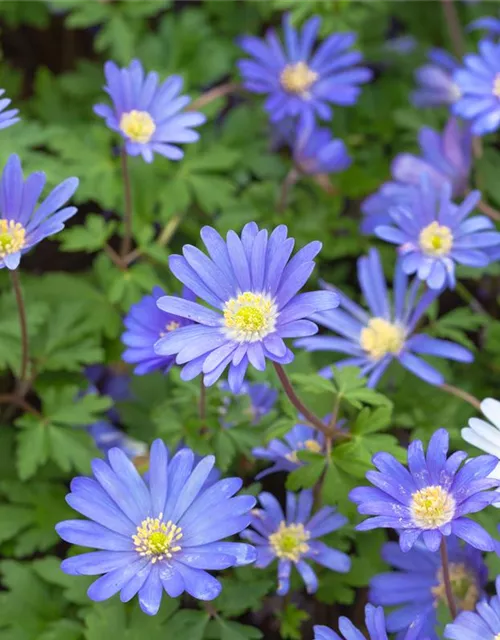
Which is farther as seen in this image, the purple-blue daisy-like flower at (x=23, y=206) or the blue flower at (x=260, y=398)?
the blue flower at (x=260, y=398)

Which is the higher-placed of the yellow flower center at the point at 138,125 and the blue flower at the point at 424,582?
the yellow flower center at the point at 138,125

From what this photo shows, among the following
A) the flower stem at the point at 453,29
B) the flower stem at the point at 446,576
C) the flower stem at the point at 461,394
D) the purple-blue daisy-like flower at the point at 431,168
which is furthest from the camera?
the flower stem at the point at 453,29

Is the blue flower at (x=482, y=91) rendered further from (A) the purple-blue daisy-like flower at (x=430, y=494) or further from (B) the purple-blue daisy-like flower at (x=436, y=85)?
(A) the purple-blue daisy-like flower at (x=430, y=494)

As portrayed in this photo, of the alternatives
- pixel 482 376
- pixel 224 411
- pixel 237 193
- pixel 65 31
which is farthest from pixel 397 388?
pixel 65 31

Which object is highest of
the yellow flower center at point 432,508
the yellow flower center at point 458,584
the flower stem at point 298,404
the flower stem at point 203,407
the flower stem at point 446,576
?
the flower stem at point 203,407

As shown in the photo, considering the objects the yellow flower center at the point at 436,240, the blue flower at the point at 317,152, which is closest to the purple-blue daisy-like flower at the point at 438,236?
the yellow flower center at the point at 436,240

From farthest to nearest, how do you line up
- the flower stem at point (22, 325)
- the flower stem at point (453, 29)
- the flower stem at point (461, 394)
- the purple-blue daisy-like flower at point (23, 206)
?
1. the flower stem at point (453, 29)
2. the flower stem at point (461, 394)
3. the flower stem at point (22, 325)
4. the purple-blue daisy-like flower at point (23, 206)

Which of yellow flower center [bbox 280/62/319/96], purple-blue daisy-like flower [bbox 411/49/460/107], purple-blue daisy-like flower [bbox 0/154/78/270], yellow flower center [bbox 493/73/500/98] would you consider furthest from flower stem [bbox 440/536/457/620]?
purple-blue daisy-like flower [bbox 411/49/460/107]
